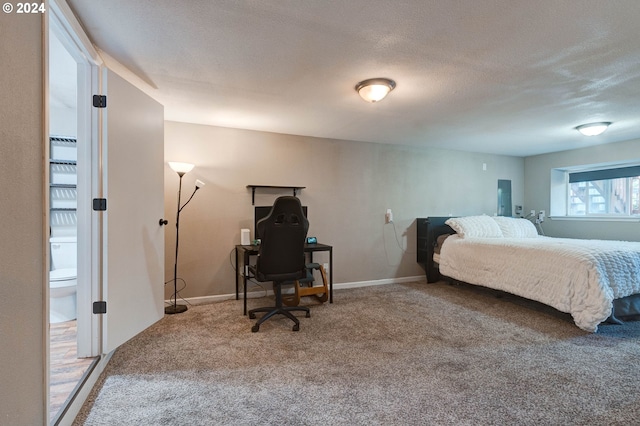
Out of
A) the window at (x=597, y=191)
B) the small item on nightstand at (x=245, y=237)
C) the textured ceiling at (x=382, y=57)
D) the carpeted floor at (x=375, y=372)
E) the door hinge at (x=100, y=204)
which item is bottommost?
the carpeted floor at (x=375, y=372)

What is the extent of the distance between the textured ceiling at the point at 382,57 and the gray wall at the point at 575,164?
1079mm

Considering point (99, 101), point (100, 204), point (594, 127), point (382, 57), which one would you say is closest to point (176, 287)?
point (100, 204)

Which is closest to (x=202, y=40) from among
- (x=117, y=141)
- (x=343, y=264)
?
(x=117, y=141)

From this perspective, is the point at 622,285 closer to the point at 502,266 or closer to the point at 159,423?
the point at 502,266

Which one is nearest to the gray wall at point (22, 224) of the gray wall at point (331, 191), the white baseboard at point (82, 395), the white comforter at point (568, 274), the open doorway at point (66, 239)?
the white baseboard at point (82, 395)

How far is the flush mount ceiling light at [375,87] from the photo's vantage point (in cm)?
234

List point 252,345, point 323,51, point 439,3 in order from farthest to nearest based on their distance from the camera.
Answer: point 252,345 → point 323,51 → point 439,3

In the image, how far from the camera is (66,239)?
303cm

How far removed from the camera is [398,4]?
149 cm

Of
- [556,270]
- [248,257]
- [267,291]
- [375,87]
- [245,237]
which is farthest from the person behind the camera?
[267,291]

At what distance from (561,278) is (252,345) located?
286cm

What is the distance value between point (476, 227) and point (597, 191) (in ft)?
7.34

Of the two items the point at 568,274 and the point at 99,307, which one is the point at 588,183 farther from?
the point at 99,307

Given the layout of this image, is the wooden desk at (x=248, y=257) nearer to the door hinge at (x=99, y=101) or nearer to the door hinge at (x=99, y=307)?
the door hinge at (x=99, y=307)
